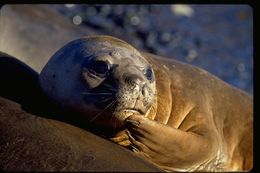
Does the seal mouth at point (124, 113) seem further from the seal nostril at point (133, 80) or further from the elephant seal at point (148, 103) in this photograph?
the seal nostril at point (133, 80)

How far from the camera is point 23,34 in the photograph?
20.8 feet

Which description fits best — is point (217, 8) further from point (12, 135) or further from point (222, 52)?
point (12, 135)

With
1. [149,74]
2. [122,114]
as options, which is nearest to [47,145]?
[122,114]

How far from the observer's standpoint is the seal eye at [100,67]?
435 cm

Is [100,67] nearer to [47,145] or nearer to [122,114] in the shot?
[122,114]

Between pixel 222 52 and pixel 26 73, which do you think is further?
pixel 222 52

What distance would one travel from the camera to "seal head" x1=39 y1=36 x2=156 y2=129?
415 cm

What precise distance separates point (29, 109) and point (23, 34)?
8.27 feet

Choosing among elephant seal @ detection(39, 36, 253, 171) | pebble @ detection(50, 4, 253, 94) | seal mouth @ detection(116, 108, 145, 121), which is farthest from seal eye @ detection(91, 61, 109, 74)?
pebble @ detection(50, 4, 253, 94)

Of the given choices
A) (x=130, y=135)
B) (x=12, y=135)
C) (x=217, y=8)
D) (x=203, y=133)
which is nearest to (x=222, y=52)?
(x=217, y=8)

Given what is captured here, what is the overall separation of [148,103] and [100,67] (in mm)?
379

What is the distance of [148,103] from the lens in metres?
4.27

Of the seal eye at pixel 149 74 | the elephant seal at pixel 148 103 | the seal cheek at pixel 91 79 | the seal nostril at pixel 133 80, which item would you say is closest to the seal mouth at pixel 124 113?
the elephant seal at pixel 148 103

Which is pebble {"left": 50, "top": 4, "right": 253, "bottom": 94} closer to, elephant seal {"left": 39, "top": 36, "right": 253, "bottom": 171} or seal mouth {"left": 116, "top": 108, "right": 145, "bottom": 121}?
elephant seal {"left": 39, "top": 36, "right": 253, "bottom": 171}
